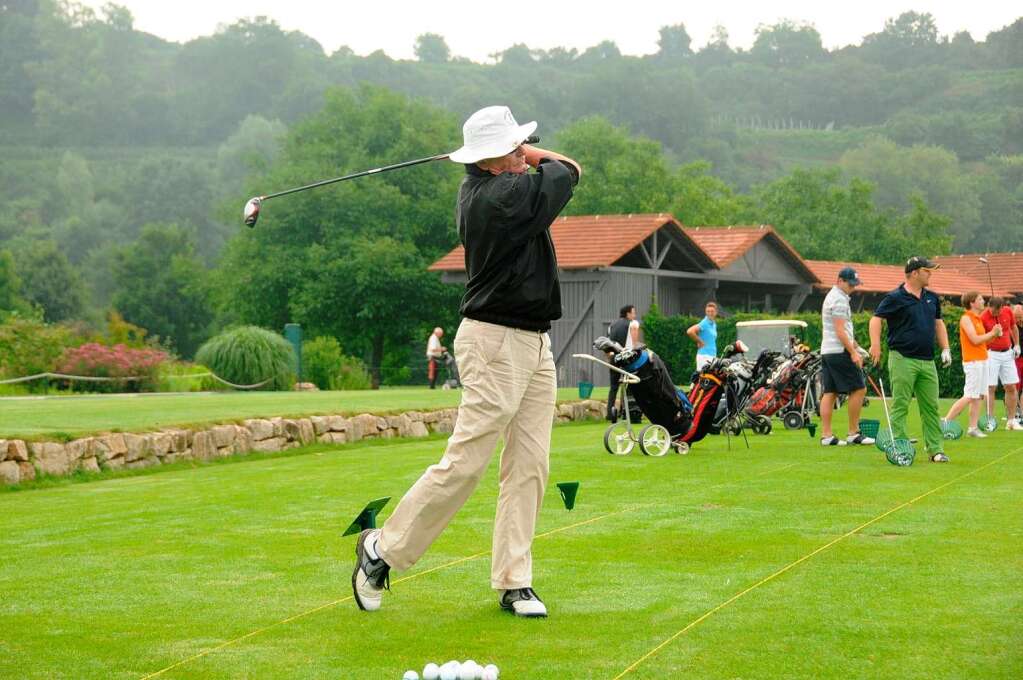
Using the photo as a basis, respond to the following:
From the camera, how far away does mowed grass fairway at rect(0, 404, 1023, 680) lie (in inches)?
194

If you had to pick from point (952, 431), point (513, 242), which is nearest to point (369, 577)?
point (513, 242)

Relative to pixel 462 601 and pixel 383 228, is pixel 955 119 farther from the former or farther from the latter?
pixel 462 601

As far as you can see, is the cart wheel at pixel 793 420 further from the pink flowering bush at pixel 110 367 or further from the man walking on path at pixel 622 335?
the pink flowering bush at pixel 110 367

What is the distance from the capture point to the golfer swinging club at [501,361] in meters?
5.56

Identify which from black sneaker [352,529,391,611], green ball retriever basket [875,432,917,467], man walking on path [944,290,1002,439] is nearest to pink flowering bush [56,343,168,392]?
man walking on path [944,290,1002,439]

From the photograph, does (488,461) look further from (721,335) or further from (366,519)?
(721,335)

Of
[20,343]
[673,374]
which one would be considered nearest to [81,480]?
[20,343]

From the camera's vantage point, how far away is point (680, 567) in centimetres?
676

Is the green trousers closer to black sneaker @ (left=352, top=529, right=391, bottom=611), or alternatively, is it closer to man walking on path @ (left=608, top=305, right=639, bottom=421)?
man walking on path @ (left=608, top=305, right=639, bottom=421)

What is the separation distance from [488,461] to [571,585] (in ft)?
3.36

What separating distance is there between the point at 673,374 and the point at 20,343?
1600 centimetres

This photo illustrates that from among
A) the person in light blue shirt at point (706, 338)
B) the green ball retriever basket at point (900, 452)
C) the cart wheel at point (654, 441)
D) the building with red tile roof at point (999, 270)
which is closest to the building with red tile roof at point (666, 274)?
the building with red tile roof at point (999, 270)

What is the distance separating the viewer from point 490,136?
18.5 ft

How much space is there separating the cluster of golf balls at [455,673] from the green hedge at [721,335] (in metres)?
28.2
